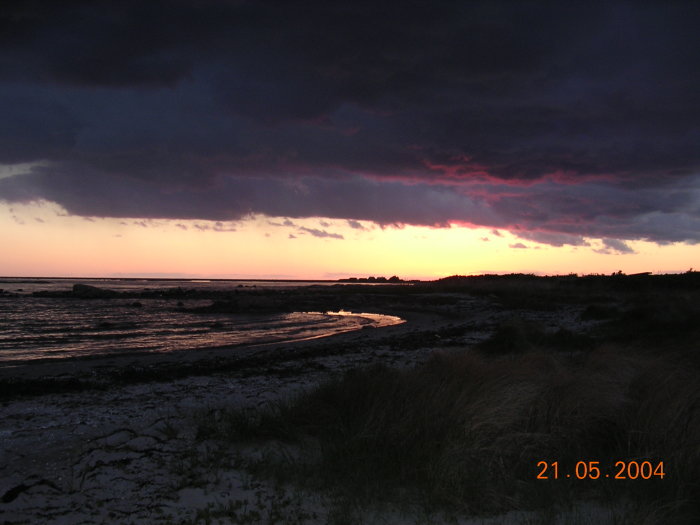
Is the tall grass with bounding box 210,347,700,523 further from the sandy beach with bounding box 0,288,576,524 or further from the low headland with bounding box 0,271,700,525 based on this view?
the sandy beach with bounding box 0,288,576,524

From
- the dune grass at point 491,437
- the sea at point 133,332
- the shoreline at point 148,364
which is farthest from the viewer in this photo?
the sea at point 133,332

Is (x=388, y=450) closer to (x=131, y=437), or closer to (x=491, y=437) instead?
(x=491, y=437)

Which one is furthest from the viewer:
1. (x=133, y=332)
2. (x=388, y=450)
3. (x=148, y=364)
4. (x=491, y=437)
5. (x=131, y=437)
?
(x=133, y=332)

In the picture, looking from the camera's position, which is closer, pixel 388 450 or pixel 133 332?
pixel 388 450

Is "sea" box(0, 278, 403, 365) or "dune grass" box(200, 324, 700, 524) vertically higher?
"dune grass" box(200, 324, 700, 524)

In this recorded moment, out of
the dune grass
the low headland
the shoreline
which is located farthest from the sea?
the dune grass

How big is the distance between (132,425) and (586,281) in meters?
Result: 61.5

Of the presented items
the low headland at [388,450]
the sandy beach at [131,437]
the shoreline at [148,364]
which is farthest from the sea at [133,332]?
the low headland at [388,450]

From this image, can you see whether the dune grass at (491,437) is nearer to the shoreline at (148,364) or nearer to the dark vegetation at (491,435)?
the dark vegetation at (491,435)

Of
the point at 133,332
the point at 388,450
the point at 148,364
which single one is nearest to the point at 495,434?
the point at 388,450

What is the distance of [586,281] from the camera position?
192ft

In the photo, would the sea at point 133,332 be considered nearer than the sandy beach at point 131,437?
No

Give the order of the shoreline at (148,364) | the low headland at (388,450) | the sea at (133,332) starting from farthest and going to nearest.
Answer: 1. the sea at (133,332)
2. the shoreline at (148,364)
3. the low headland at (388,450)

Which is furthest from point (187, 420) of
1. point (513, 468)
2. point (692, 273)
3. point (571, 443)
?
point (692, 273)
